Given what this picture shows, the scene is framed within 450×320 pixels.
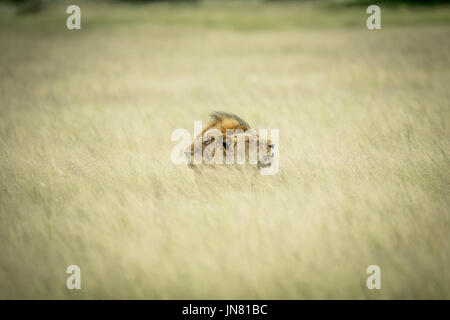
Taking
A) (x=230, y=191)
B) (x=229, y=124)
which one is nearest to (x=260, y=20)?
(x=229, y=124)

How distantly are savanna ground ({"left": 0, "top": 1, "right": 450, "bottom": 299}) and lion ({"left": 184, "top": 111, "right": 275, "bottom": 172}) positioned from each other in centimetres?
32

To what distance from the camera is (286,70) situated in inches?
561

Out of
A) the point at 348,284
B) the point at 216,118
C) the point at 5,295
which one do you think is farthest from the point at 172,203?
the point at 348,284

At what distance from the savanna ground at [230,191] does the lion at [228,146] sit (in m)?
0.32

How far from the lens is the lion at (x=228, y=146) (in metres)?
4.47

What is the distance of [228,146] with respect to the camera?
4516 millimetres

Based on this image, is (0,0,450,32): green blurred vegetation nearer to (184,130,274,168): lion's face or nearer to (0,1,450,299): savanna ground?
(0,1,450,299): savanna ground

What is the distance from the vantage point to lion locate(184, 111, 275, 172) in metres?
4.47

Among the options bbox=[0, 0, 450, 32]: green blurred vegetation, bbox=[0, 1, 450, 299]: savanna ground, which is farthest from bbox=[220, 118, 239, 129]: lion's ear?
bbox=[0, 0, 450, 32]: green blurred vegetation

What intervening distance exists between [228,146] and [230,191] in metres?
0.62

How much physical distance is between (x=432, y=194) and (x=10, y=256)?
4.81m

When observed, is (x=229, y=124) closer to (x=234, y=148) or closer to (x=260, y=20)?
(x=234, y=148)

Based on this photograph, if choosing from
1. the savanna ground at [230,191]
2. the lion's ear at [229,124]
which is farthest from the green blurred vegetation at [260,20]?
the lion's ear at [229,124]

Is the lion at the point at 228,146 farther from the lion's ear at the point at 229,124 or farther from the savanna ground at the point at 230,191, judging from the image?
the savanna ground at the point at 230,191
